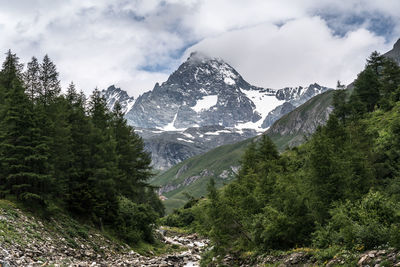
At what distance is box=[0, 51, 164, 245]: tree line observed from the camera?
3030 centimetres

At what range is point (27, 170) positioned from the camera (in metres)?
29.9

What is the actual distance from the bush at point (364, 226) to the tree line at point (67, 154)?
906 inches

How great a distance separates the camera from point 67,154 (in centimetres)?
3762

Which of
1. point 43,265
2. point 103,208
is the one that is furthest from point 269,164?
point 43,265

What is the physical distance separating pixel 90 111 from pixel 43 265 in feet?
104

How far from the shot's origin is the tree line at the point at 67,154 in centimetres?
3030

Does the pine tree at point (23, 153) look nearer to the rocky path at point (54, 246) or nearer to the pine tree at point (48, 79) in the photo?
the rocky path at point (54, 246)

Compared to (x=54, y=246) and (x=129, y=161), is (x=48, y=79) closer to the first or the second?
(x=129, y=161)

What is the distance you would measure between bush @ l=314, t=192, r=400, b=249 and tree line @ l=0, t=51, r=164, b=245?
23002 mm

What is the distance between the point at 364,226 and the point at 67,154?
30.4 meters

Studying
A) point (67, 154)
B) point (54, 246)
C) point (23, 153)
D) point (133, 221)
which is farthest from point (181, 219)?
point (54, 246)

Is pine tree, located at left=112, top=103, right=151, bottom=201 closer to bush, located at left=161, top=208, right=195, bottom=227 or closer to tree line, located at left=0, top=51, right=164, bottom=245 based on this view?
tree line, located at left=0, top=51, right=164, bottom=245

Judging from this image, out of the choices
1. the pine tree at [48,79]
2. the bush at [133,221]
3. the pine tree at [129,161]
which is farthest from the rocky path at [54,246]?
the pine tree at [48,79]

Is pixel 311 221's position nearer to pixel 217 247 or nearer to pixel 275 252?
pixel 275 252
